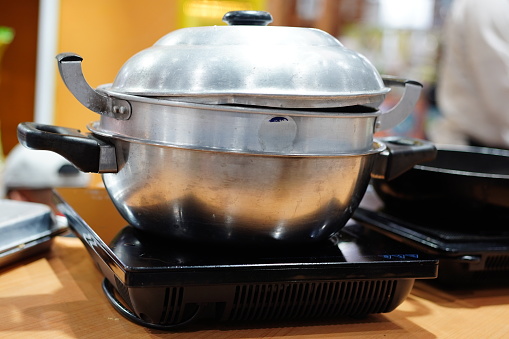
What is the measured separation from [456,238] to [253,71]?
0.39 meters

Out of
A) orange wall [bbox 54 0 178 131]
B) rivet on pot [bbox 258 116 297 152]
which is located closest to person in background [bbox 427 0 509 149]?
orange wall [bbox 54 0 178 131]

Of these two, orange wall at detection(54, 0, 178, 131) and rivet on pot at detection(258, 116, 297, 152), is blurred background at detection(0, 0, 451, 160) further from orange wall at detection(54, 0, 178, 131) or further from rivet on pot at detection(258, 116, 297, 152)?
rivet on pot at detection(258, 116, 297, 152)

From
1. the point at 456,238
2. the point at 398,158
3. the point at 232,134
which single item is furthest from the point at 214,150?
the point at 456,238

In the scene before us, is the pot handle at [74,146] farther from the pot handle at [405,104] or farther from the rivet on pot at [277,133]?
the pot handle at [405,104]

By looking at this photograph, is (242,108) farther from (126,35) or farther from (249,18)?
(126,35)

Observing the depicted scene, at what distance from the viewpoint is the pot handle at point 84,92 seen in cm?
66

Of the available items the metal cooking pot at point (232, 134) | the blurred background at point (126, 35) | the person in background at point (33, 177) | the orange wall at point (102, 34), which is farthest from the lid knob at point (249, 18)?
the orange wall at point (102, 34)

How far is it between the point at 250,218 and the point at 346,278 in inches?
4.8

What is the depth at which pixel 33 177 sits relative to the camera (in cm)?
121

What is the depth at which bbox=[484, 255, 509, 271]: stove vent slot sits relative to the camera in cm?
85

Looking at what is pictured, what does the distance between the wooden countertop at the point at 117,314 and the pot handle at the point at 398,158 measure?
17cm

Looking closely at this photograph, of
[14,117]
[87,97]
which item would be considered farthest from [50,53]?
[87,97]

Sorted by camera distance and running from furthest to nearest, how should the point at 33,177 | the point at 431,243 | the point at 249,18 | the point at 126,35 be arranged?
the point at 126,35, the point at 33,177, the point at 431,243, the point at 249,18

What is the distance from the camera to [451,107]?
8.68 feet
